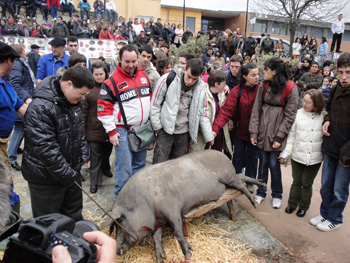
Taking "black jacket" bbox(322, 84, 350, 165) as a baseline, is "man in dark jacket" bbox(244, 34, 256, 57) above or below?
above

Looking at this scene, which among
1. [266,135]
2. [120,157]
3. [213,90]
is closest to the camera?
[120,157]

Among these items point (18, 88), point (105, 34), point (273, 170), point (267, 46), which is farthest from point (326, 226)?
point (105, 34)

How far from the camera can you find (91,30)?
16156 millimetres

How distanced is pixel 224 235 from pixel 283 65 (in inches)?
101

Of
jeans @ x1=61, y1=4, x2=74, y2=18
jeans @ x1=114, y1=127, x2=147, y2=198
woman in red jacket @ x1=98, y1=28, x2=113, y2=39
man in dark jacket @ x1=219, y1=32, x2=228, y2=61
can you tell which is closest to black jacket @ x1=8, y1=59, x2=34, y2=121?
jeans @ x1=114, y1=127, x2=147, y2=198

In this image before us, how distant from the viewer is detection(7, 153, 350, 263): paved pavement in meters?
3.38

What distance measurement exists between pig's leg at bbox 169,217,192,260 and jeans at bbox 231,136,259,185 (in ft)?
6.34

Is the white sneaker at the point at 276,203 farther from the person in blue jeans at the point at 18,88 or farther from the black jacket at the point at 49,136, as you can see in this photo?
the person in blue jeans at the point at 18,88

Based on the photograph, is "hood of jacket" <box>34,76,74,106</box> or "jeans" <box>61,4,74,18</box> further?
"jeans" <box>61,4,74,18</box>

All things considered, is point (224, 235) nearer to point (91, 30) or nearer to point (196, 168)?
point (196, 168)

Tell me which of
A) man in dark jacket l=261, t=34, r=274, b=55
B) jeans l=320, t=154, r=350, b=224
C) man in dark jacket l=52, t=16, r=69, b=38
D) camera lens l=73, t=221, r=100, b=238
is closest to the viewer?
camera lens l=73, t=221, r=100, b=238

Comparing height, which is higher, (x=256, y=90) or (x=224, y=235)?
(x=256, y=90)

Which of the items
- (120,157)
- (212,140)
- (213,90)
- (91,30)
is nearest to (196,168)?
(212,140)

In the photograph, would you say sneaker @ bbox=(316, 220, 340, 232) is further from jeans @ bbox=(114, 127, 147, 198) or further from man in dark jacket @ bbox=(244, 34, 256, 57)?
man in dark jacket @ bbox=(244, 34, 256, 57)
